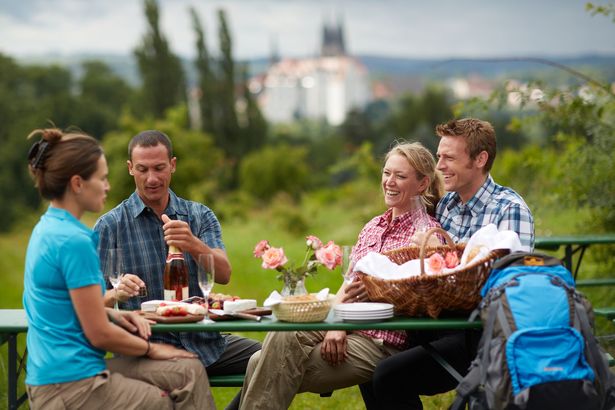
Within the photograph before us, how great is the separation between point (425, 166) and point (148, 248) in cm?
143

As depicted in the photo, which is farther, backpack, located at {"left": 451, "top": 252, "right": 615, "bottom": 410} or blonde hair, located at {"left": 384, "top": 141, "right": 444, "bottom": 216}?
blonde hair, located at {"left": 384, "top": 141, "right": 444, "bottom": 216}

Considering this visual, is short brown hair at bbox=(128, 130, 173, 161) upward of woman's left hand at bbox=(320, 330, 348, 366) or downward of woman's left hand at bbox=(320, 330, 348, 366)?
upward

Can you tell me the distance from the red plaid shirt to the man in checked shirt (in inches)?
3.9

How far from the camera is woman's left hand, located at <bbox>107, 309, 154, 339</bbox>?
11.3 feet

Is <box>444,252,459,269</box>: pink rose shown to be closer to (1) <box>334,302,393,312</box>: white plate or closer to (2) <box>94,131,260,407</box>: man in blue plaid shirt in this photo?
(1) <box>334,302,393,312</box>: white plate

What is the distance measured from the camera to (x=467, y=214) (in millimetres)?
4254

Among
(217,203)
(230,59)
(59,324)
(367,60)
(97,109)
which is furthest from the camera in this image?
(367,60)

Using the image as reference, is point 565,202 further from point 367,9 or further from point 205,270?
point 367,9

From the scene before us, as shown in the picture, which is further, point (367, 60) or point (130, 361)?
point (367, 60)

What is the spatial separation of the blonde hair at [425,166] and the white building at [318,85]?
491 ft

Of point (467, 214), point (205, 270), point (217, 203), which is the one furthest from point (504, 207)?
point (217, 203)

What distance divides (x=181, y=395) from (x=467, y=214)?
165cm

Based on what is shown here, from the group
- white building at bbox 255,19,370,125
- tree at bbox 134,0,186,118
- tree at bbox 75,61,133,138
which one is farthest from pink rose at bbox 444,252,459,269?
white building at bbox 255,19,370,125

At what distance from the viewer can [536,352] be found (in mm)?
3211
